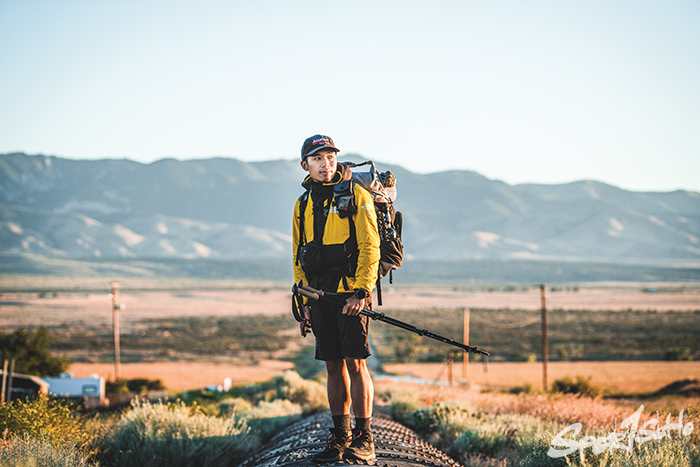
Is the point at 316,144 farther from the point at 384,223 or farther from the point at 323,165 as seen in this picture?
the point at 384,223

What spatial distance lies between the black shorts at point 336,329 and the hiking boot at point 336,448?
61cm

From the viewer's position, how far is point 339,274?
486cm

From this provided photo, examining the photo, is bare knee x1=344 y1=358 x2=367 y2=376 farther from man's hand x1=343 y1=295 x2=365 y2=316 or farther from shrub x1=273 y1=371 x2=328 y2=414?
shrub x1=273 y1=371 x2=328 y2=414

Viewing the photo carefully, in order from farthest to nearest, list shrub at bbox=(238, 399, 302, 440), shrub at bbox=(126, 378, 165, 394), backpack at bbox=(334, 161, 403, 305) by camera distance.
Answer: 1. shrub at bbox=(126, 378, 165, 394)
2. shrub at bbox=(238, 399, 302, 440)
3. backpack at bbox=(334, 161, 403, 305)

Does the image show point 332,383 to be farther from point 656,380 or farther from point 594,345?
point 594,345

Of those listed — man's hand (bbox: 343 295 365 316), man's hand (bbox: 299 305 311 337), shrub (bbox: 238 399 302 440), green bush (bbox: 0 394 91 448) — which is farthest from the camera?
shrub (bbox: 238 399 302 440)

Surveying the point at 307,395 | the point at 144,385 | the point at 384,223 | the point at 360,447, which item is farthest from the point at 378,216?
the point at 144,385

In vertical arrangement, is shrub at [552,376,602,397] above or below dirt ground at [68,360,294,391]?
above

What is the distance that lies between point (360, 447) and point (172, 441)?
3291 mm

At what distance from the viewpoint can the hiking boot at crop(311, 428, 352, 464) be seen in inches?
189

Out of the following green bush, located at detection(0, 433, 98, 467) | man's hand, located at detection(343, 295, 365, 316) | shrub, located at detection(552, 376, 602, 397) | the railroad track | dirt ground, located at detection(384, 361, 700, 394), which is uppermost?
man's hand, located at detection(343, 295, 365, 316)

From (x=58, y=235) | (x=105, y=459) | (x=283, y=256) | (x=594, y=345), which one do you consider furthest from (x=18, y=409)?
(x=58, y=235)

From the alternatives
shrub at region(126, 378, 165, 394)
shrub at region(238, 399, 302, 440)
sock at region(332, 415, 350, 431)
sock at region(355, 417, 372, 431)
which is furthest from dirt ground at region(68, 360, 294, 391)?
sock at region(355, 417, 372, 431)

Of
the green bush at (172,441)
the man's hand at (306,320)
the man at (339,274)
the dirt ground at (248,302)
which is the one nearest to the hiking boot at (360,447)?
the man at (339,274)
